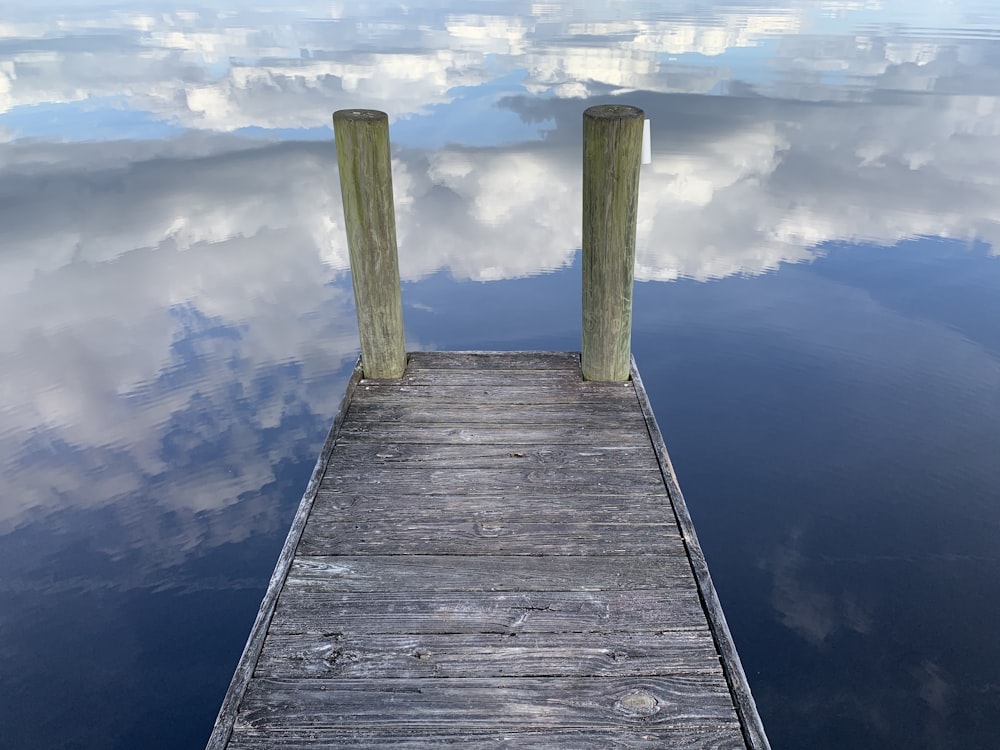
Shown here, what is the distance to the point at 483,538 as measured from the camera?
3.46 metres

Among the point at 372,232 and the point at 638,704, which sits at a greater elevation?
the point at 372,232

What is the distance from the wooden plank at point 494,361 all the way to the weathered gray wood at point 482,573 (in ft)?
6.11

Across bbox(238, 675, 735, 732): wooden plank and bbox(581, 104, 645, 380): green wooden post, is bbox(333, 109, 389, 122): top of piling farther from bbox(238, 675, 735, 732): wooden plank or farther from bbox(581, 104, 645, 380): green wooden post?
bbox(238, 675, 735, 732): wooden plank

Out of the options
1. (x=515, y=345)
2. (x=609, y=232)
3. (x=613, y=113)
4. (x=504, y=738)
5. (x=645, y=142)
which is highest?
(x=613, y=113)

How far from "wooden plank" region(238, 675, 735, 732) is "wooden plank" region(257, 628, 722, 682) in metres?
0.04

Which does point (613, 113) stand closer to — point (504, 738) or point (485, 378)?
point (485, 378)

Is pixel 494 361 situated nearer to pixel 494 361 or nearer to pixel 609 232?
pixel 494 361

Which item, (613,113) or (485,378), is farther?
(485,378)

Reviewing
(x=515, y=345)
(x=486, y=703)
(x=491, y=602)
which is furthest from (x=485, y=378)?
(x=515, y=345)

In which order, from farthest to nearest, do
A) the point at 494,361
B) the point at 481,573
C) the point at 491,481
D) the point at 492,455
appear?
1. the point at 494,361
2. the point at 492,455
3. the point at 491,481
4. the point at 481,573

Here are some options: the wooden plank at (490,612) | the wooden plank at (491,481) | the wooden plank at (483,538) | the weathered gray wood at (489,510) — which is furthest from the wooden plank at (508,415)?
the wooden plank at (490,612)

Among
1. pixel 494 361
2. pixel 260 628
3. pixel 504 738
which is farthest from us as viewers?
pixel 494 361

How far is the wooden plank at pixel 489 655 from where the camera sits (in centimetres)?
278

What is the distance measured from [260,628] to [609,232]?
9.08 feet
